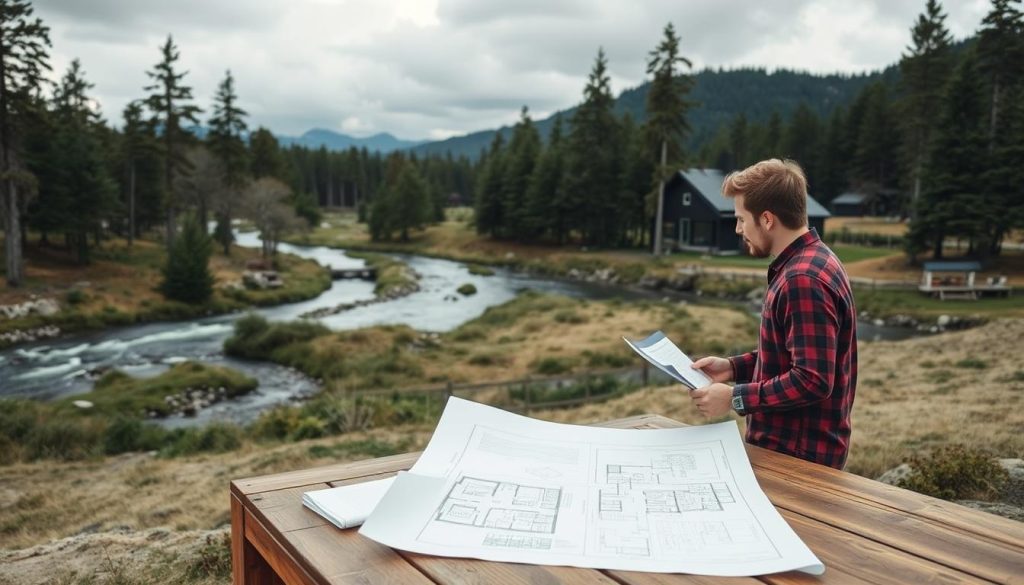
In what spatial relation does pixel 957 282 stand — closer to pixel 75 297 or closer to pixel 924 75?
pixel 924 75

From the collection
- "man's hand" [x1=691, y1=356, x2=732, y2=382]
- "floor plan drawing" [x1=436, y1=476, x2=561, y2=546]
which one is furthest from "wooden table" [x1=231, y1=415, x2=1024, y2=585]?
"man's hand" [x1=691, y1=356, x2=732, y2=382]

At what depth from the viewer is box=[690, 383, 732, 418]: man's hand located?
7.77ft

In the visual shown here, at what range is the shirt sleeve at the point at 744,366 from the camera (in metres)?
2.90

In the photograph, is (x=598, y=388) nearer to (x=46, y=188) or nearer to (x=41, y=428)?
(x=41, y=428)

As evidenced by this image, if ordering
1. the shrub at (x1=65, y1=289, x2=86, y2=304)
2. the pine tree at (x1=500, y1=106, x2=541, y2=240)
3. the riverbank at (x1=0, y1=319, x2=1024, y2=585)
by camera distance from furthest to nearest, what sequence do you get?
1. the pine tree at (x1=500, y1=106, x2=541, y2=240)
2. the shrub at (x1=65, y1=289, x2=86, y2=304)
3. the riverbank at (x1=0, y1=319, x2=1024, y2=585)

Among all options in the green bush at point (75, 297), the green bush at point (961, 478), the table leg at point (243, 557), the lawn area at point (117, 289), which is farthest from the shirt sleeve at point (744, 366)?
the green bush at point (75, 297)

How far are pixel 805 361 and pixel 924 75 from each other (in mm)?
44221

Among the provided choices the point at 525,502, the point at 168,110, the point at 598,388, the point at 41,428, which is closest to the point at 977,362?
the point at 598,388

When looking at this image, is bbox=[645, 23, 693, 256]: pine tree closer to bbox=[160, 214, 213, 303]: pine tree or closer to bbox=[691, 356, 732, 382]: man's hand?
bbox=[160, 214, 213, 303]: pine tree

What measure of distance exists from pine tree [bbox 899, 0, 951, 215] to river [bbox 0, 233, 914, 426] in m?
19.8

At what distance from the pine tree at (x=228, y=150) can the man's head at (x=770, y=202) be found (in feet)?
157

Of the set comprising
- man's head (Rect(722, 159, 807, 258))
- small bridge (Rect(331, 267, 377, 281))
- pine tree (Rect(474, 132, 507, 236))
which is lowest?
small bridge (Rect(331, 267, 377, 281))

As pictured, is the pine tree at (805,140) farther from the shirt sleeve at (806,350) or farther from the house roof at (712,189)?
the shirt sleeve at (806,350)

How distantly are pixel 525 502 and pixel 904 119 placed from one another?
48.0 meters
